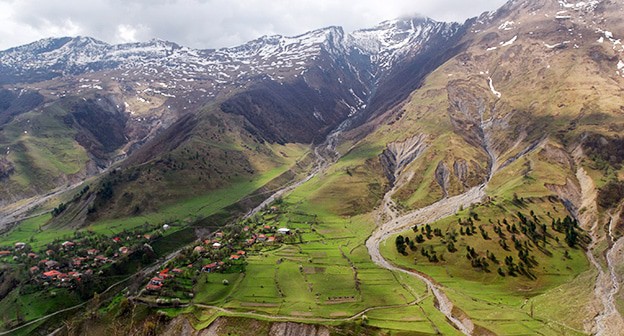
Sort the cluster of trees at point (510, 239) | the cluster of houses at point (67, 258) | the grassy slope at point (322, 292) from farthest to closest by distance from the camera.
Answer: the cluster of trees at point (510, 239)
the cluster of houses at point (67, 258)
the grassy slope at point (322, 292)

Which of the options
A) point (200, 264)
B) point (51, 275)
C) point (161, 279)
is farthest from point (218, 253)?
point (51, 275)

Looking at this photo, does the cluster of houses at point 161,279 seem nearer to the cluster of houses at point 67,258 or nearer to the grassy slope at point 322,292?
the grassy slope at point 322,292

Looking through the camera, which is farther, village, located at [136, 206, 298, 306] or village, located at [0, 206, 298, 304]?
village, located at [0, 206, 298, 304]

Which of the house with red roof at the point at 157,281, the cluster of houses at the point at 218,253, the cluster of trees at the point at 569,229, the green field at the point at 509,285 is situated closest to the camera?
the green field at the point at 509,285

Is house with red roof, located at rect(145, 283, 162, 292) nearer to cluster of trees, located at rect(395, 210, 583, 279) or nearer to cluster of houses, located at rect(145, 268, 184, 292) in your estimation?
cluster of houses, located at rect(145, 268, 184, 292)

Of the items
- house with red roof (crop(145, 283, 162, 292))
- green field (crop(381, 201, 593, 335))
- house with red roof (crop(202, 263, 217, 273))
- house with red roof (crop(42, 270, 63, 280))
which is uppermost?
house with red roof (crop(42, 270, 63, 280))

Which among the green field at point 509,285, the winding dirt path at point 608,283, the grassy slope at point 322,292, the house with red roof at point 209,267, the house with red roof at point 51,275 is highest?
the house with red roof at point 51,275

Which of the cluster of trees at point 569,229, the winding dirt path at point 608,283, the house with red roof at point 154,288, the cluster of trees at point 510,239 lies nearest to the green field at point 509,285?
the cluster of trees at point 510,239

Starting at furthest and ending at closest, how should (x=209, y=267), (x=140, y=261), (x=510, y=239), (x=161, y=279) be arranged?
1. (x=140, y=261)
2. (x=510, y=239)
3. (x=209, y=267)
4. (x=161, y=279)

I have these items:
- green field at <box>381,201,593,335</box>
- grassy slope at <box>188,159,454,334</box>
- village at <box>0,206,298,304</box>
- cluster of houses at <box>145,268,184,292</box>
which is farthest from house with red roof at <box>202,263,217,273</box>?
green field at <box>381,201,593,335</box>

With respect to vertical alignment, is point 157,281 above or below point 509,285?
above

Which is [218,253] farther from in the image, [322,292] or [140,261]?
[322,292]
